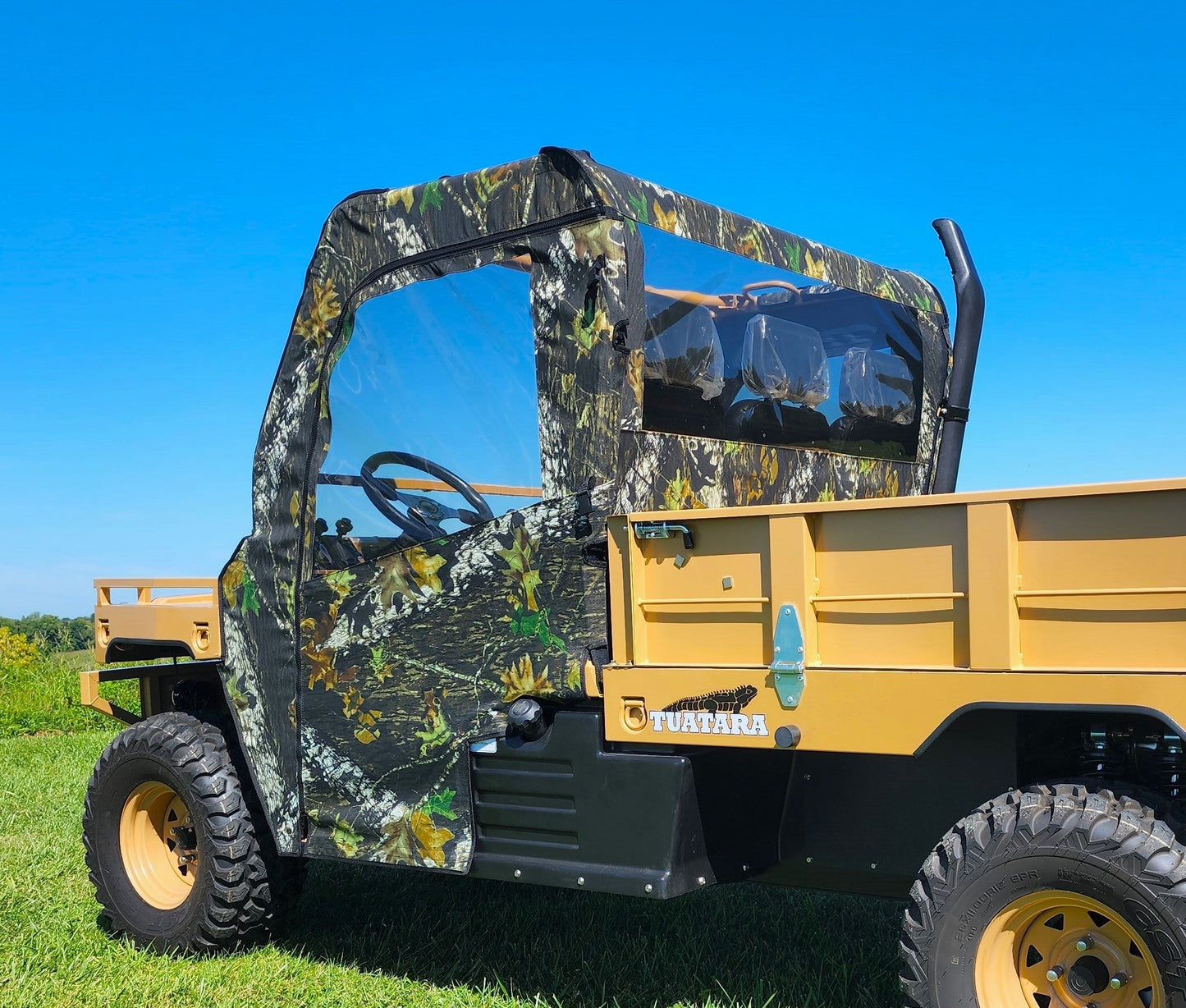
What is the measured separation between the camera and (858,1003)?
427cm

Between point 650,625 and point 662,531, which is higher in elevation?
point 662,531

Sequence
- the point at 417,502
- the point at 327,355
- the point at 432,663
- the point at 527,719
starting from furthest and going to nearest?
the point at 327,355 < the point at 417,502 < the point at 432,663 < the point at 527,719

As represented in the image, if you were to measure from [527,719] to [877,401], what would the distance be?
7.89 feet

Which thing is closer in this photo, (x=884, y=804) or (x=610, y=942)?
(x=884, y=804)

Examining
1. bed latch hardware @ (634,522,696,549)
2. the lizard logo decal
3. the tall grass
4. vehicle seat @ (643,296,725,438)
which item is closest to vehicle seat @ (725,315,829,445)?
vehicle seat @ (643,296,725,438)

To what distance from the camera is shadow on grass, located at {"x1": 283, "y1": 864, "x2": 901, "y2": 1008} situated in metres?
4.52

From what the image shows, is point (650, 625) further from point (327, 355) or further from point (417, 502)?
point (327, 355)

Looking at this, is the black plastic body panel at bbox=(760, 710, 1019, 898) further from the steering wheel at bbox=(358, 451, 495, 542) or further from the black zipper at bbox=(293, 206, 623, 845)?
the black zipper at bbox=(293, 206, 623, 845)

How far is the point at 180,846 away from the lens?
18.4ft

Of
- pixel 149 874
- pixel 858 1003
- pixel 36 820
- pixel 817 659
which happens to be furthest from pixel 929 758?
pixel 36 820

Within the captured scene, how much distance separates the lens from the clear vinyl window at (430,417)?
14.5ft

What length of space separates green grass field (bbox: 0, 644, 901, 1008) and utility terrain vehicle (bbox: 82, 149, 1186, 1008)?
0.32 m

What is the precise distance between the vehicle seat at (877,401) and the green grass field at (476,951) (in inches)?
79.3

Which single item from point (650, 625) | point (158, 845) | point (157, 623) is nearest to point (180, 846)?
point (158, 845)
